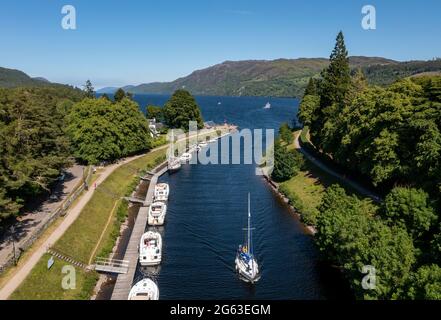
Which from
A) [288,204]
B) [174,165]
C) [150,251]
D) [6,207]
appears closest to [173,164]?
[174,165]

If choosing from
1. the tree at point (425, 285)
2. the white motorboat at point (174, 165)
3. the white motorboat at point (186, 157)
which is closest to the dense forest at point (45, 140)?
the white motorboat at point (174, 165)

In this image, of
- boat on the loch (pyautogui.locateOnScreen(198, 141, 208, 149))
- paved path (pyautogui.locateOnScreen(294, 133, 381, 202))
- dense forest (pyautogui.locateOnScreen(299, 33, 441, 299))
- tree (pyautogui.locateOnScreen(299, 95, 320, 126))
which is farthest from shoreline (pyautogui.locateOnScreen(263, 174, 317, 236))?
boat on the loch (pyautogui.locateOnScreen(198, 141, 208, 149))

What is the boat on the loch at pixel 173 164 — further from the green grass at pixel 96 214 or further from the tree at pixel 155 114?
the tree at pixel 155 114

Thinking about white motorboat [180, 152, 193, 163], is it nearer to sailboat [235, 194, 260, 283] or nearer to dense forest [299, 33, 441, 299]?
dense forest [299, 33, 441, 299]

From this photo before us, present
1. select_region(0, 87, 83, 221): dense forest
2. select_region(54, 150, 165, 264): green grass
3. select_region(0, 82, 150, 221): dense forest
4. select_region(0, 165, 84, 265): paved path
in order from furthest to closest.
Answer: select_region(54, 150, 165, 264): green grass
select_region(0, 82, 150, 221): dense forest
select_region(0, 87, 83, 221): dense forest
select_region(0, 165, 84, 265): paved path
